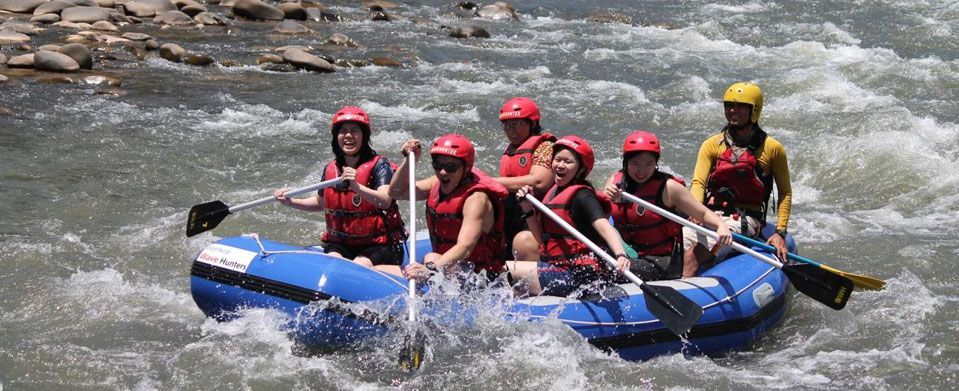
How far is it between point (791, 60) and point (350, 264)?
11.7m

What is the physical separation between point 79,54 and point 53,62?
1.22 feet

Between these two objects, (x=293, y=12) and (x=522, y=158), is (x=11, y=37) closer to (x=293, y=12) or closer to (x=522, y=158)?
(x=293, y=12)

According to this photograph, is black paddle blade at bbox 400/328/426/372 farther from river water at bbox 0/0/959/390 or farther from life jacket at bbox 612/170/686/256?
life jacket at bbox 612/170/686/256

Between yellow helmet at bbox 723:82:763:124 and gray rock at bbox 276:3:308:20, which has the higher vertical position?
yellow helmet at bbox 723:82:763:124

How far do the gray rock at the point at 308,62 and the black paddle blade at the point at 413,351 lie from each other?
9930mm

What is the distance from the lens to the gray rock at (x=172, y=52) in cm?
1562

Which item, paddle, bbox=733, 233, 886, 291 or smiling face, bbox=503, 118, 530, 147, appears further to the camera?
smiling face, bbox=503, 118, 530, 147

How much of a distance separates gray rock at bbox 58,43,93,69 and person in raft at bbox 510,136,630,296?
31.9 ft

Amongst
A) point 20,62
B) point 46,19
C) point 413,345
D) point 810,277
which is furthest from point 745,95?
point 46,19

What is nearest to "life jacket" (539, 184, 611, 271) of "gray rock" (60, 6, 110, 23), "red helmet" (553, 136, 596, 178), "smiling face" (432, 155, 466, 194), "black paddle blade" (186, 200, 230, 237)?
"red helmet" (553, 136, 596, 178)

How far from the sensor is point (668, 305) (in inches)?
Result: 237

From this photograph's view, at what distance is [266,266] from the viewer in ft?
20.9

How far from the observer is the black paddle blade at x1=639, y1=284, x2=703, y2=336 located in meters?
5.98

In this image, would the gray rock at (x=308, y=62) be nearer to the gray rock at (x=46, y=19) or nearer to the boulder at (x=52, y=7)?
the gray rock at (x=46, y=19)
